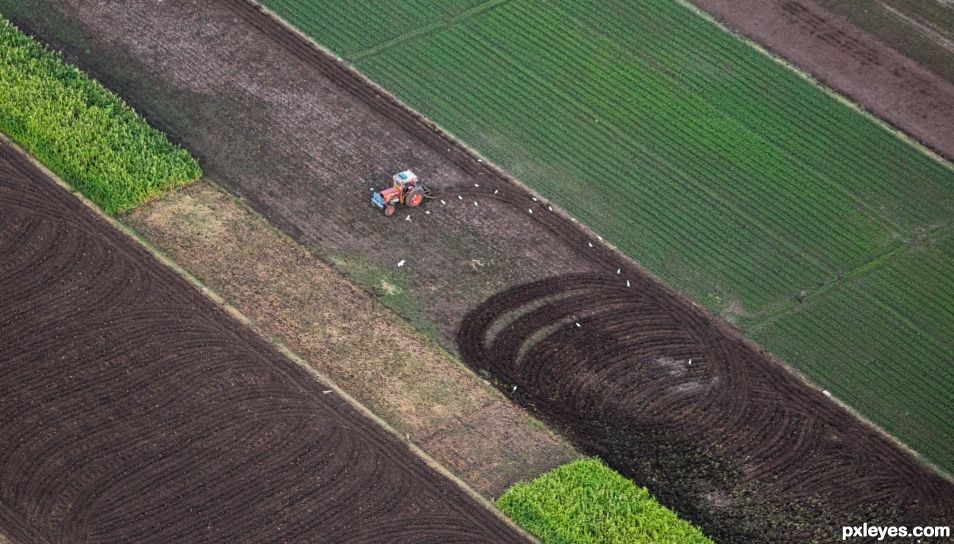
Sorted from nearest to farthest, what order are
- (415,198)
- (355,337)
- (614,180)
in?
(355,337)
(415,198)
(614,180)

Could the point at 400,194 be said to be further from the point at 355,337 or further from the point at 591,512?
the point at 591,512

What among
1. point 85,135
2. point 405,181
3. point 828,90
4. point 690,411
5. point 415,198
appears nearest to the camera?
point 690,411

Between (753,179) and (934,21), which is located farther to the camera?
(934,21)

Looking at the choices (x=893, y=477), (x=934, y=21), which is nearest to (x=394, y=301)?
(x=893, y=477)

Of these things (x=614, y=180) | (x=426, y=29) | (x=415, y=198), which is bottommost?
(x=614, y=180)

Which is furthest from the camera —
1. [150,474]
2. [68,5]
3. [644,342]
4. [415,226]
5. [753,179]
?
[68,5]

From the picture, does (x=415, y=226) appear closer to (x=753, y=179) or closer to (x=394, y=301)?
(x=394, y=301)

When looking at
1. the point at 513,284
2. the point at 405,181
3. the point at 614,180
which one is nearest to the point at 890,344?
the point at 614,180
